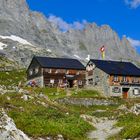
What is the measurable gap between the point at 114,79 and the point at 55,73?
17793 millimetres

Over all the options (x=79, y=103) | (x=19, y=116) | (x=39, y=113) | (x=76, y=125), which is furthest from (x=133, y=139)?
(x=79, y=103)

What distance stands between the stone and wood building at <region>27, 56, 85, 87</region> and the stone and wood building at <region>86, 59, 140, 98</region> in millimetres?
6697

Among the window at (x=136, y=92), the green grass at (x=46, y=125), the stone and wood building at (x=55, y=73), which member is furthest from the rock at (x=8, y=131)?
the stone and wood building at (x=55, y=73)

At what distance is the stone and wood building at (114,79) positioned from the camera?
317ft

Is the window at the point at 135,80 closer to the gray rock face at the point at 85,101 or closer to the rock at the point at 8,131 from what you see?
the gray rock face at the point at 85,101

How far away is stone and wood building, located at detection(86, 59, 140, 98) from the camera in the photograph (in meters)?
96.8

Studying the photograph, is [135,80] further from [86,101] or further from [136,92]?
[86,101]

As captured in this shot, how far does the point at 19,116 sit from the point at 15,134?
1666 centimetres

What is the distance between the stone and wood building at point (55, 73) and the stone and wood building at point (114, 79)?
6697mm

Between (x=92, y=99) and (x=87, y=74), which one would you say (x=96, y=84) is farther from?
(x=92, y=99)

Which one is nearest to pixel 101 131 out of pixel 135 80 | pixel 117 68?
pixel 135 80

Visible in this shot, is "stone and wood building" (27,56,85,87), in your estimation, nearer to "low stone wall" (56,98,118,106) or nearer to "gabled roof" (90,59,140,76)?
"gabled roof" (90,59,140,76)

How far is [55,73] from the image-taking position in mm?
107312

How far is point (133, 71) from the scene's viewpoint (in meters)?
104
